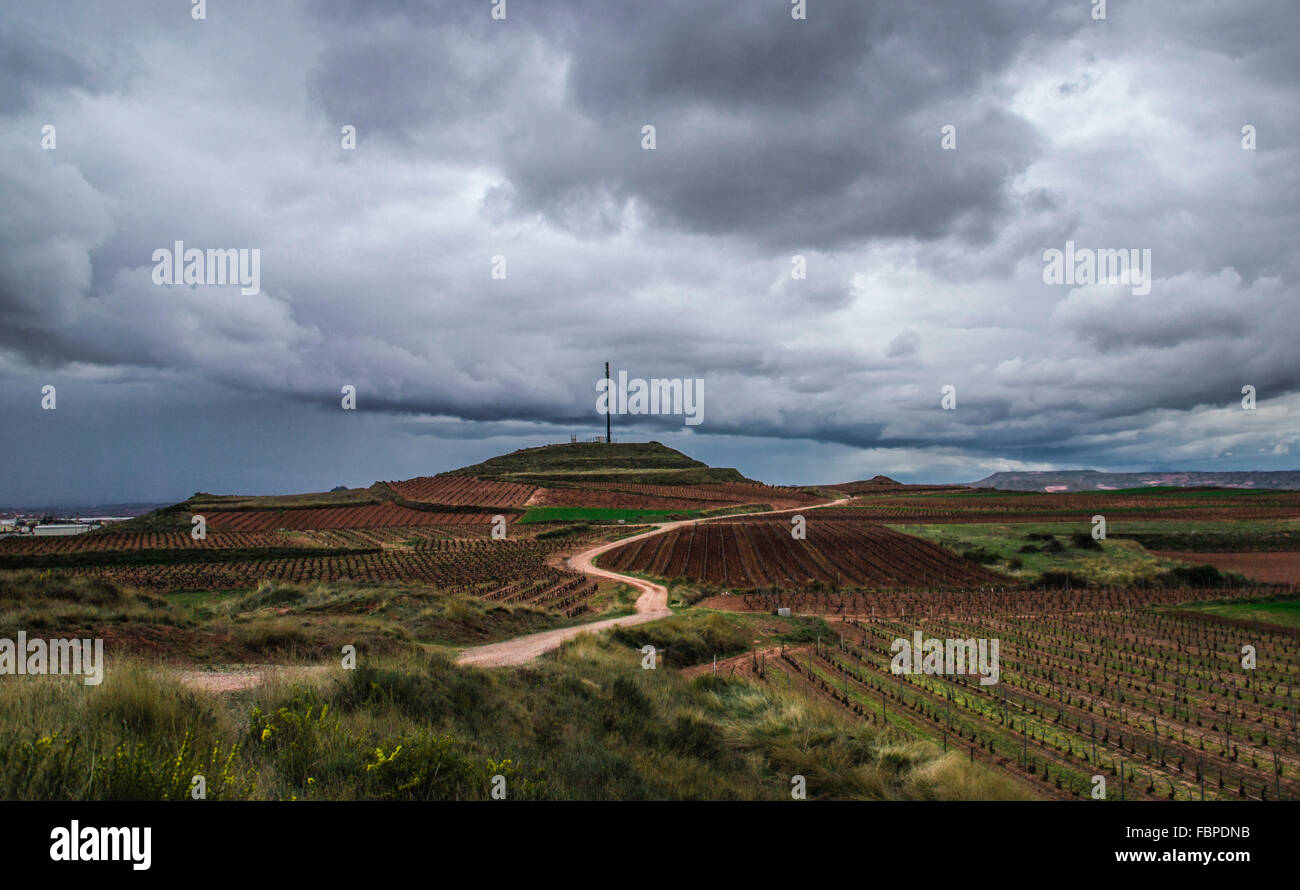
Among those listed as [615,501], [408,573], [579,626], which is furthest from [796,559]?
[615,501]

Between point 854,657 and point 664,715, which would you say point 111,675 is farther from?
point 854,657

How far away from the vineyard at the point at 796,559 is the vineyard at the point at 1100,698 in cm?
1306

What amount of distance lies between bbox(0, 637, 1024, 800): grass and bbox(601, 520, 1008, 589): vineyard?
31700 mm

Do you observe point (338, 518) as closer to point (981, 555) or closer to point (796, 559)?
point (796, 559)

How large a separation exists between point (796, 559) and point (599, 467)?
355 ft

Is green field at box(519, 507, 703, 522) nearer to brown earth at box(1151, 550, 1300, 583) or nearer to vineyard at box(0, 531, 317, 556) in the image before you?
vineyard at box(0, 531, 317, 556)

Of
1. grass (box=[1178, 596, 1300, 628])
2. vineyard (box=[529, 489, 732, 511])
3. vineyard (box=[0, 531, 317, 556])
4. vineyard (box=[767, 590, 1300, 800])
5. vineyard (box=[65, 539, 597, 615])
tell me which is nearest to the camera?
vineyard (box=[767, 590, 1300, 800])

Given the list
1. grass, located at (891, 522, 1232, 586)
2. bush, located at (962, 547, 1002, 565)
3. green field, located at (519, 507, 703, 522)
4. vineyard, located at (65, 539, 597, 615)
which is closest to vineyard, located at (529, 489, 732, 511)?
green field, located at (519, 507, 703, 522)

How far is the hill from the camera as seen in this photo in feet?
462

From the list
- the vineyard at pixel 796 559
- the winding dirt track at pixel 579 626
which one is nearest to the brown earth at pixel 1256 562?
the vineyard at pixel 796 559

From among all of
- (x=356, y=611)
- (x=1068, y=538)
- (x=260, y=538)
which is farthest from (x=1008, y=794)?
(x=260, y=538)

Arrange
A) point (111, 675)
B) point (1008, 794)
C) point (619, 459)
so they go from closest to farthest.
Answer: point (111, 675)
point (1008, 794)
point (619, 459)
